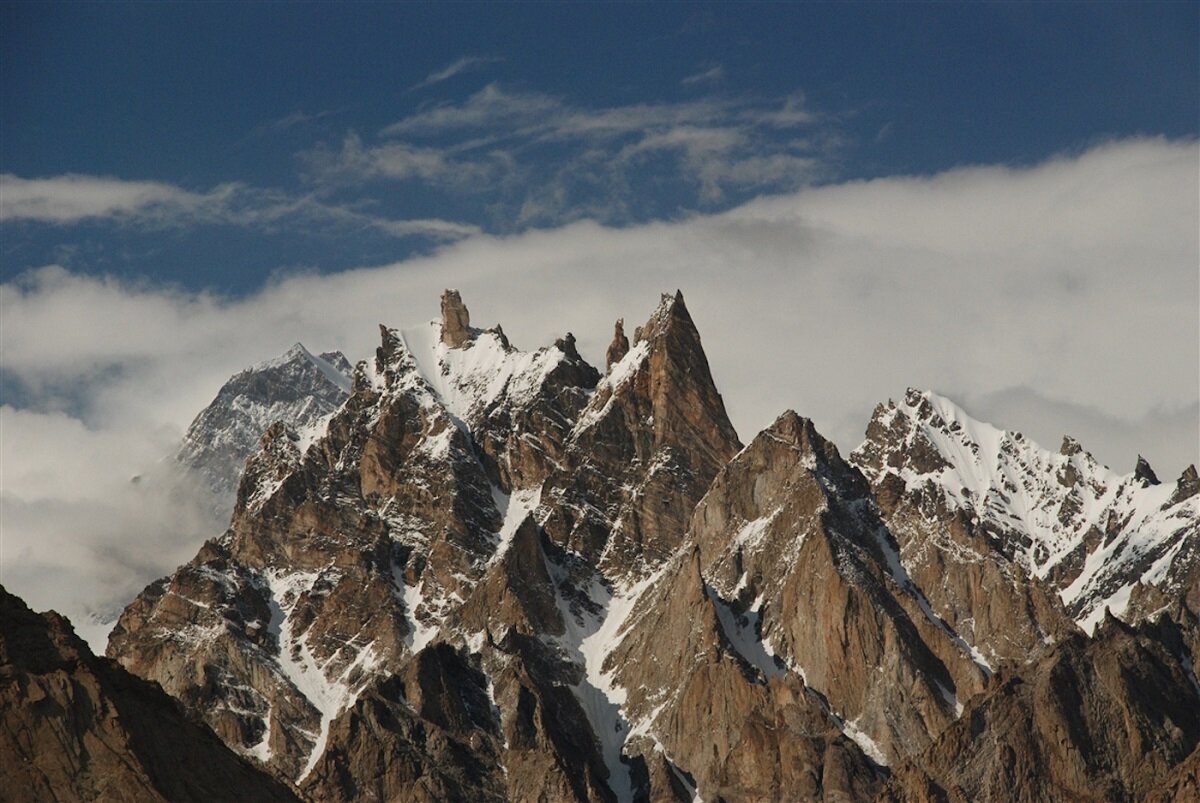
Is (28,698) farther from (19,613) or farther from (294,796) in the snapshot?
(294,796)

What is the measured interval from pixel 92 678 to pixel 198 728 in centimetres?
1017

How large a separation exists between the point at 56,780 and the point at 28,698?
5511mm

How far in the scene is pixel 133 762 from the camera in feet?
493

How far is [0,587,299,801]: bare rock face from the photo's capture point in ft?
484

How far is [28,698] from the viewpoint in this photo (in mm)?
149500

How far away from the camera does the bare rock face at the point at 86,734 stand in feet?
484

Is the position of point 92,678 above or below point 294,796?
above

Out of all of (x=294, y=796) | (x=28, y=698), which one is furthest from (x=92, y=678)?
(x=294, y=796)

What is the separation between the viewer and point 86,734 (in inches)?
5915

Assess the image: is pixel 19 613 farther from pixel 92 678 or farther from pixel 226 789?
pixel 226 789

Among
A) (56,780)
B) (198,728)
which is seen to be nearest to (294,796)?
(198,728)

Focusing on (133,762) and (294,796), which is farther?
(294,796)

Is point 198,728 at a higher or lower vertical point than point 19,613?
lower

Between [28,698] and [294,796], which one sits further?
[294,796]
